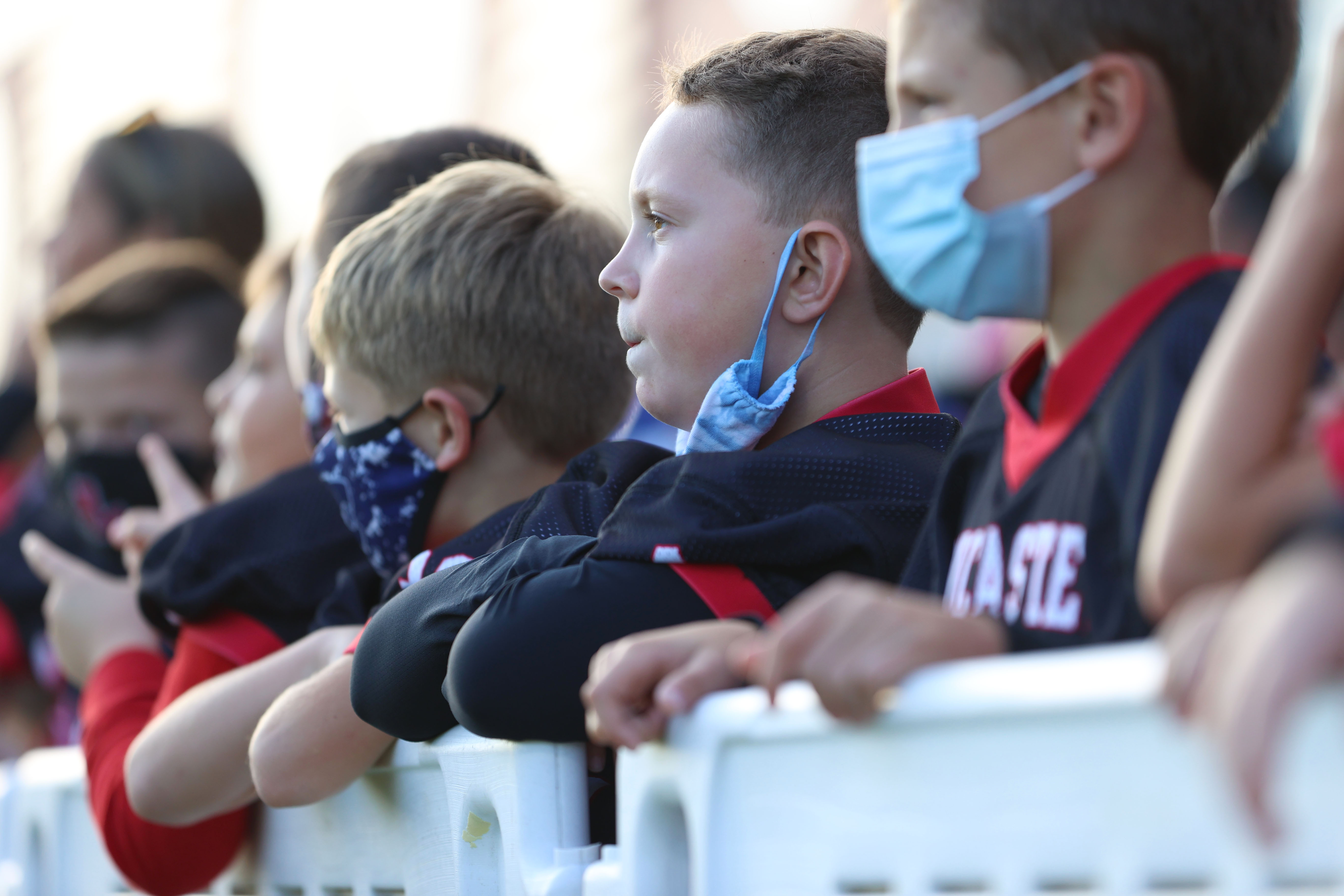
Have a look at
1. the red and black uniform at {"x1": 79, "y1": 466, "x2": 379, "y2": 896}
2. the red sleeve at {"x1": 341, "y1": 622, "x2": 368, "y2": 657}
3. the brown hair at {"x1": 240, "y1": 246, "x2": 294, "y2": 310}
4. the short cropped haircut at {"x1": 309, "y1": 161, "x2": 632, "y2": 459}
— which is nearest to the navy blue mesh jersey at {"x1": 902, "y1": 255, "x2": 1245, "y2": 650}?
the red sleeve at {"x1": 341, "y1": 622, "x2": 368, "y2": 657}

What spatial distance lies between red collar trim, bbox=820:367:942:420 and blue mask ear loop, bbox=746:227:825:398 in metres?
0.10

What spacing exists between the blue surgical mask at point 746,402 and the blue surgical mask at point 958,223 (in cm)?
42

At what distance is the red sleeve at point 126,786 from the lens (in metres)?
2.80

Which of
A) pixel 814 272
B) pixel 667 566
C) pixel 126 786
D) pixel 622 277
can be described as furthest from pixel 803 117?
pixel 126 786

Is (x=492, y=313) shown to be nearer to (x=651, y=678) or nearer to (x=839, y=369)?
(x=839, y=369)

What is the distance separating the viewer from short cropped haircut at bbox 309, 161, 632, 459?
2.68 meters

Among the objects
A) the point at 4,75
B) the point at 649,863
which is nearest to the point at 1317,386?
the point at 649,863

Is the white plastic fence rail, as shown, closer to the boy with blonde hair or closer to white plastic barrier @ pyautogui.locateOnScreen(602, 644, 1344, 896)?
white plastic barrier @ pyautogui.locateOnScreen(602, 644, 1344, 896)

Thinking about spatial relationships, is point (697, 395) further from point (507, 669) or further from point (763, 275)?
point (507, 669)

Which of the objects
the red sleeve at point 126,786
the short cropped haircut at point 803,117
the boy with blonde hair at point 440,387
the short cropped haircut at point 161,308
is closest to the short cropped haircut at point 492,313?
the boy with blonde hair at point 440,387

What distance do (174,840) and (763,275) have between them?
1517 millimetres

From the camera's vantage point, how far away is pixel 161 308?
4.32 metres

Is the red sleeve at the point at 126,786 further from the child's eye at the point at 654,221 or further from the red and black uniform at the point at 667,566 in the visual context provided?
the child's eye at the point at 654,221

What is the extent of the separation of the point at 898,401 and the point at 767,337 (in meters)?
0.19
